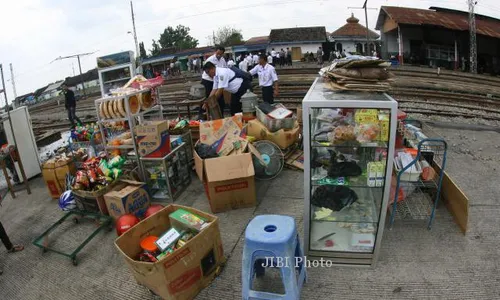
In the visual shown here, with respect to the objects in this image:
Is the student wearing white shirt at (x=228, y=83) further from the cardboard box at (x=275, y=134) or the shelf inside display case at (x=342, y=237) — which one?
the shelf inside display case at (x=342, y=237)

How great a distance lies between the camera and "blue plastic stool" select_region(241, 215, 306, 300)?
2.87 meters

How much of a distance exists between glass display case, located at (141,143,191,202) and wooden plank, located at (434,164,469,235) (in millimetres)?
3958

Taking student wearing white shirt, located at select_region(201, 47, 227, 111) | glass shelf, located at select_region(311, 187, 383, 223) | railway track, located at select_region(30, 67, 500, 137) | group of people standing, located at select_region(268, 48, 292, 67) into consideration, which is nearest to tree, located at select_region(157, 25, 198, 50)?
group of people standing, located at select_region(268, 48, 292, 67)

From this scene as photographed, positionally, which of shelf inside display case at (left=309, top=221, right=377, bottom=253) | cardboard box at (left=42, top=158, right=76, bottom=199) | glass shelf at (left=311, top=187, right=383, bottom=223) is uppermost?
cardboard box at (left=42, top=158, right=76, bottom=199)

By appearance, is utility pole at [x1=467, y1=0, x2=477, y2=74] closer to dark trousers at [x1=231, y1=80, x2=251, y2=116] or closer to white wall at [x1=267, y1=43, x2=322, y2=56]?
white wall at [x1=267, y1=43, x2=322, y2=56]

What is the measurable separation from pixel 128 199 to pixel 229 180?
1.45 meters

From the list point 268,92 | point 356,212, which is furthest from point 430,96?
point 356,212

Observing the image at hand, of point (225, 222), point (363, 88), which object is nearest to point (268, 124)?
point (225, 222)

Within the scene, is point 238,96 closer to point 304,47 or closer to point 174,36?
point 304,47

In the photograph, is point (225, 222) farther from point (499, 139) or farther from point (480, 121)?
point (480, 121)

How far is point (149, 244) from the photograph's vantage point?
362cm

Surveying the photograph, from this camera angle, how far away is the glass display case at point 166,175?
5281 mm

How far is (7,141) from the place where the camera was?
21.7ft

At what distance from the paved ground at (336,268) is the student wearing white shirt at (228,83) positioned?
2689 millimetres
